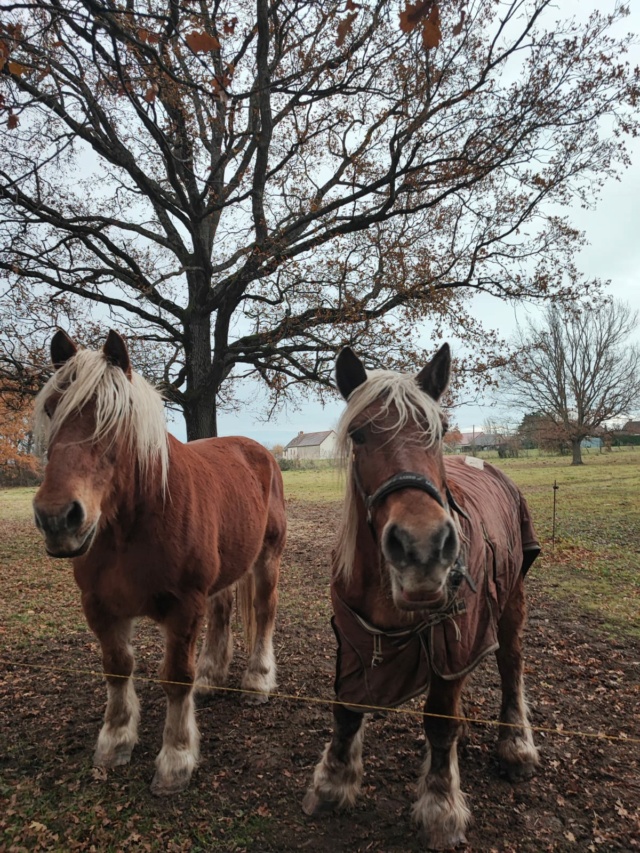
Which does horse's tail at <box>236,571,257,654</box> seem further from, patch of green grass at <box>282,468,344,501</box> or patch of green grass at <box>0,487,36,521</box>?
patch of green grass at <box>0,487,36,521</box>

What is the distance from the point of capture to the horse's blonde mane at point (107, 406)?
8.25 ft

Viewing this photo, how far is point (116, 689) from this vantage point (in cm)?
306

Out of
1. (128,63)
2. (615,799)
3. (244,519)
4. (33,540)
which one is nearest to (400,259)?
(128,63)

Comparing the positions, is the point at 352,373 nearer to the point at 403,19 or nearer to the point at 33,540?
the point at 403,19

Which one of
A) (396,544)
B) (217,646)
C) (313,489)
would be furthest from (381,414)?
(313,489)

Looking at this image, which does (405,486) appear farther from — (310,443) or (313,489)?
(310,443)

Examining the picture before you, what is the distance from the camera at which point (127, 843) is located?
7.81 ft

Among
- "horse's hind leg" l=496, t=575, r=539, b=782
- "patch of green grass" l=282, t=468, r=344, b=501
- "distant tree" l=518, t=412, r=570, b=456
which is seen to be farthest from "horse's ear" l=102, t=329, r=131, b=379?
"distant tree" l=518, t=412, r=570, b=456

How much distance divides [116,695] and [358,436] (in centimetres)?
232

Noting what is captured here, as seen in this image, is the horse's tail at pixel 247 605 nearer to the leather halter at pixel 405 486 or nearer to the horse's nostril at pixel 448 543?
the leather halter at pixel 405 486

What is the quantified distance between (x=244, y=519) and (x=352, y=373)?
1764 millimetres

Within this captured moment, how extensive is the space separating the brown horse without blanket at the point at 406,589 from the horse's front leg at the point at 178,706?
2.51ft

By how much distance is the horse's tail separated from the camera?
4.25 m

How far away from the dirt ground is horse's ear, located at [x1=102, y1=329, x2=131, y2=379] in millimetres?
2374
